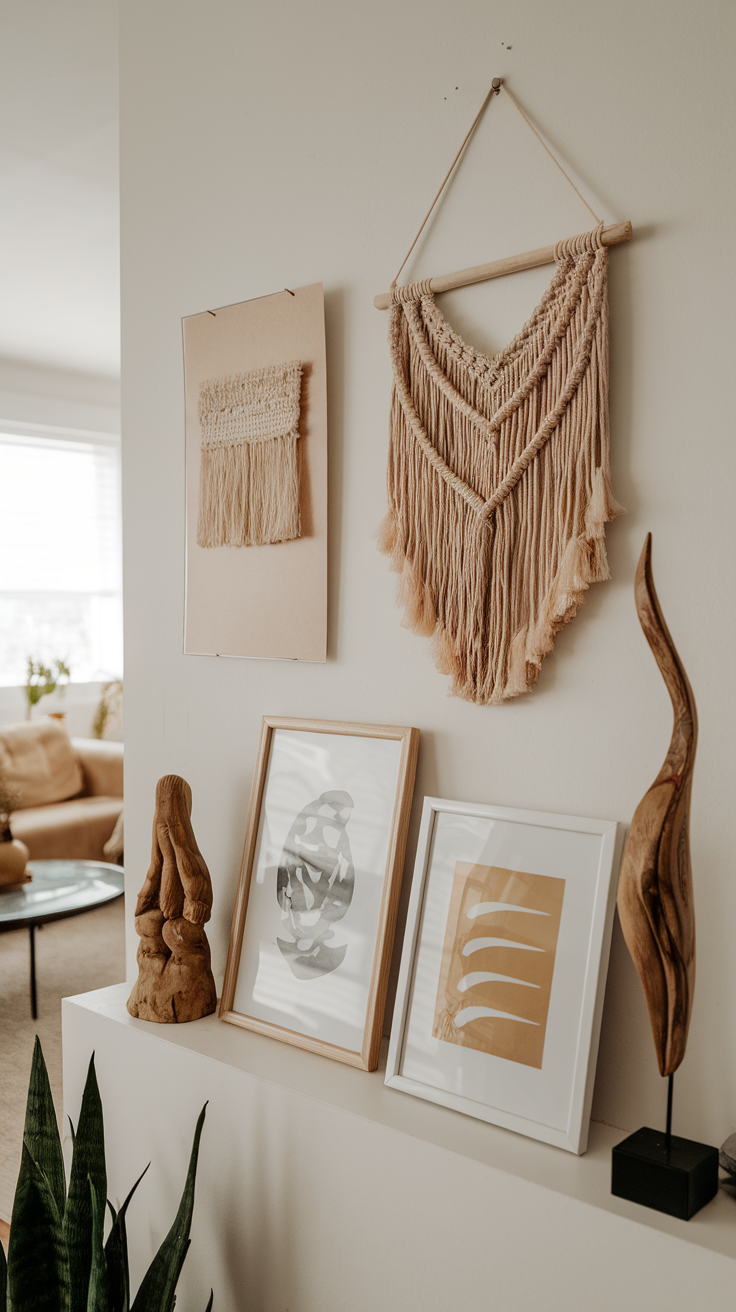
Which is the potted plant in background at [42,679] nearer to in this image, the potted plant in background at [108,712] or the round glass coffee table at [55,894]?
the potted plant in background at [108,712]

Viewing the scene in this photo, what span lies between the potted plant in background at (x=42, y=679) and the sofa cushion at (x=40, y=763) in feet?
1.42

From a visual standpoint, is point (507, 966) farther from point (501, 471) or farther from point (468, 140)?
point (468, 140)

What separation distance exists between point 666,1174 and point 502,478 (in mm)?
836

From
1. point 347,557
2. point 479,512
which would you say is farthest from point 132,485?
point 479,512

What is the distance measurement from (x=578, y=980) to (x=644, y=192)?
96 cm

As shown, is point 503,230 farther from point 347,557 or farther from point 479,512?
point 347,557

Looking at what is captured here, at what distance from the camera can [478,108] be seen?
130cm

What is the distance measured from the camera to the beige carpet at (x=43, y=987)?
237 centimetres

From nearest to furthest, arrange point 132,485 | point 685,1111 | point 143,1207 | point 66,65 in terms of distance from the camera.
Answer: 1. point 685,1111
2. point 143,1207
3. point 132,485
4. point 66,65

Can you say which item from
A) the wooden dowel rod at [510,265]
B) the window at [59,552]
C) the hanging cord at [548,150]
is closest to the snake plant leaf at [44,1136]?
the wooden dowel rod at [510,265]

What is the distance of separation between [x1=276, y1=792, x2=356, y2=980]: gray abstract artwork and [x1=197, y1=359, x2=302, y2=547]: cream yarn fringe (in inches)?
17.8

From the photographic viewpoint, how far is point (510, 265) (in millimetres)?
1249

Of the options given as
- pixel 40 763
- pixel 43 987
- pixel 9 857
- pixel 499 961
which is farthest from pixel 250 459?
pixel 40 763

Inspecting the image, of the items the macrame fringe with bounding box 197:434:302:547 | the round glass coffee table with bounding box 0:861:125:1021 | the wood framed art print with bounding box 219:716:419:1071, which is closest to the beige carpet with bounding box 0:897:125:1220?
the round glass coffee table with bounding box 0:861:125:1021
